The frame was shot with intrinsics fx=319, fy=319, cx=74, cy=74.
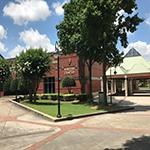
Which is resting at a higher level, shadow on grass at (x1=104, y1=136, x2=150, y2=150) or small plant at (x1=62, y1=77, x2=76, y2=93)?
small plant at (x1=62, y1=77, x2=76, y2=93)

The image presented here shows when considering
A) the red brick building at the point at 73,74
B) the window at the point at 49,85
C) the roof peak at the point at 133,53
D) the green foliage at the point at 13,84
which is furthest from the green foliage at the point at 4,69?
the roof peak at the point at 133,53

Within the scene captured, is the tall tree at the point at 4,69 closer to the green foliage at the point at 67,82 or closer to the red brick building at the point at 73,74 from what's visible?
the red brick building at the point at 73,74

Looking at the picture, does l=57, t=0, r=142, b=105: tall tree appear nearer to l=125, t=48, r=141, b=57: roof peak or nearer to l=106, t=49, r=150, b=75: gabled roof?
l=106, t=49, r=150, b=75: gabled roof

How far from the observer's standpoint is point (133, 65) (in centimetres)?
4475

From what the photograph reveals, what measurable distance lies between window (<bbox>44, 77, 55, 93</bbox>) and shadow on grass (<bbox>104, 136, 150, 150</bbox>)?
3368cm

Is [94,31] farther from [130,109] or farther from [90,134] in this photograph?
[90,134]

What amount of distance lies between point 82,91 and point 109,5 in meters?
18.8

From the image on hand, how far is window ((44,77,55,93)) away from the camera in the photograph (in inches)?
1849

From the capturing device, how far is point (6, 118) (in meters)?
21.8

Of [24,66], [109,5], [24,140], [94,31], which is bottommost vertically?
[24,140]

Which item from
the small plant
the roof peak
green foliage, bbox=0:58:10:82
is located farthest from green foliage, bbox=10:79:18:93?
the roof peak

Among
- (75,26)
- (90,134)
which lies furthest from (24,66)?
(90,134)

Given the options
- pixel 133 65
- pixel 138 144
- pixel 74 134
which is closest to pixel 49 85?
pixel 133 65

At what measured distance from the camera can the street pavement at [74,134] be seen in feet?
41.3
